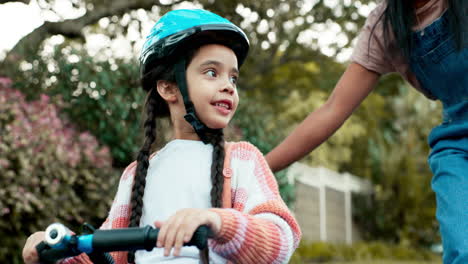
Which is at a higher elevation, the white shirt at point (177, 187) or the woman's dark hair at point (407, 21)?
the woman's dark hair at point (407, 21)

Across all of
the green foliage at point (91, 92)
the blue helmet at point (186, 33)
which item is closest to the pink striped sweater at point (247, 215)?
the blue helmet at point (186, 33)

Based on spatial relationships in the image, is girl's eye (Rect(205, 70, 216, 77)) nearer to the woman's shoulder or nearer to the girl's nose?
the girl's nose

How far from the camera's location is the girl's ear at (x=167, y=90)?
245 cm

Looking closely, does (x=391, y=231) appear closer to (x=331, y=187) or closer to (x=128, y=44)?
(x=331, y=187)

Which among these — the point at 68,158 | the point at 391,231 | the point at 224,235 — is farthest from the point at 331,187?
the point at 224,235

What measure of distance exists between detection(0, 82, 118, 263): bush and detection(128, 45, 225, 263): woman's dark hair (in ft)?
10.2

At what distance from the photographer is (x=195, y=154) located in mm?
2301

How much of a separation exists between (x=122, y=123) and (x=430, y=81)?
4569 millimetres

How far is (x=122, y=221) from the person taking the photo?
7.52 feet

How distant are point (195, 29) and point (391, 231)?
1517 centimetres

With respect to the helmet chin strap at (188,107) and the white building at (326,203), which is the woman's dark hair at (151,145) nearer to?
the helmet chin strap at (188,107)

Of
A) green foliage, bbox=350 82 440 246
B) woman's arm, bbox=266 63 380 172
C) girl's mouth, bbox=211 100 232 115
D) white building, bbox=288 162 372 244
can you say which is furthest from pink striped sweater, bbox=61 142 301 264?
green foliage, bbox=350 82 440 246

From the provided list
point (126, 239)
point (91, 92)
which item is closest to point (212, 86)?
point (126, 239)

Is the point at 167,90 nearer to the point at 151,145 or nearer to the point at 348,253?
the point at 151,145
